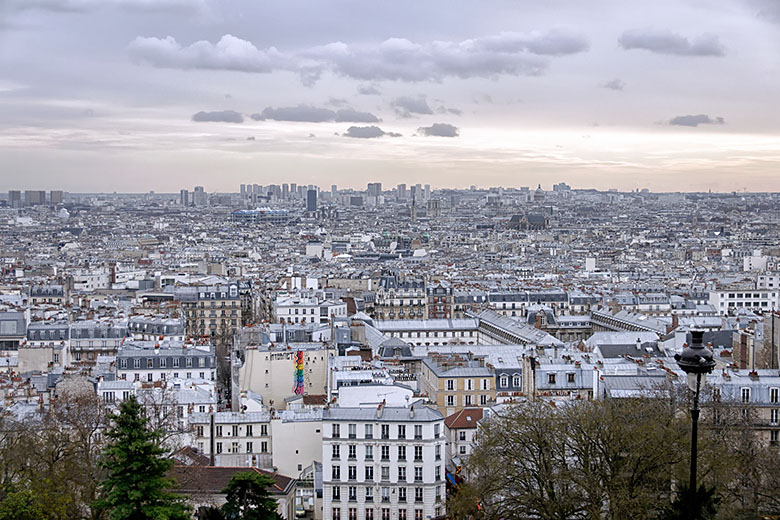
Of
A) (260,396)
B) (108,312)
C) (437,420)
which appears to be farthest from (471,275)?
(437,420)

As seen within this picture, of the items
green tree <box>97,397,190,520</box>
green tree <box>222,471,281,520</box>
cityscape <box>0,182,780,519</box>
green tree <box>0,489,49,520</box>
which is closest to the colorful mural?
cityscape <box>0,182,780,519</box>

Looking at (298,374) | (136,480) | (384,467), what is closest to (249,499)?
(136,480)

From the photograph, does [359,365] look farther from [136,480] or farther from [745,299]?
[745,299]

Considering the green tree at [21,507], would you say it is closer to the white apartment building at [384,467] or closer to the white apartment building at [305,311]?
the white apartment building at [384,467]

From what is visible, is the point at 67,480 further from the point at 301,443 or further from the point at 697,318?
the point at 697,318

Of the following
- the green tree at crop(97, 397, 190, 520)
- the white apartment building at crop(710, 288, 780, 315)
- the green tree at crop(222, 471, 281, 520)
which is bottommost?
the white apartment building at crop(710, 288, 780, 315)

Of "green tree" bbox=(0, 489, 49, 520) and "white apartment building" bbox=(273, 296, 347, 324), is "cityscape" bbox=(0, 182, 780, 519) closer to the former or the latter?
"white apartment building" bbox=(273, 296, 347, 324)

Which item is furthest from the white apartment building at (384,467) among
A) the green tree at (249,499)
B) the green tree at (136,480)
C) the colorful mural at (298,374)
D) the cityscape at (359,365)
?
the colorful mural at (298,374)
